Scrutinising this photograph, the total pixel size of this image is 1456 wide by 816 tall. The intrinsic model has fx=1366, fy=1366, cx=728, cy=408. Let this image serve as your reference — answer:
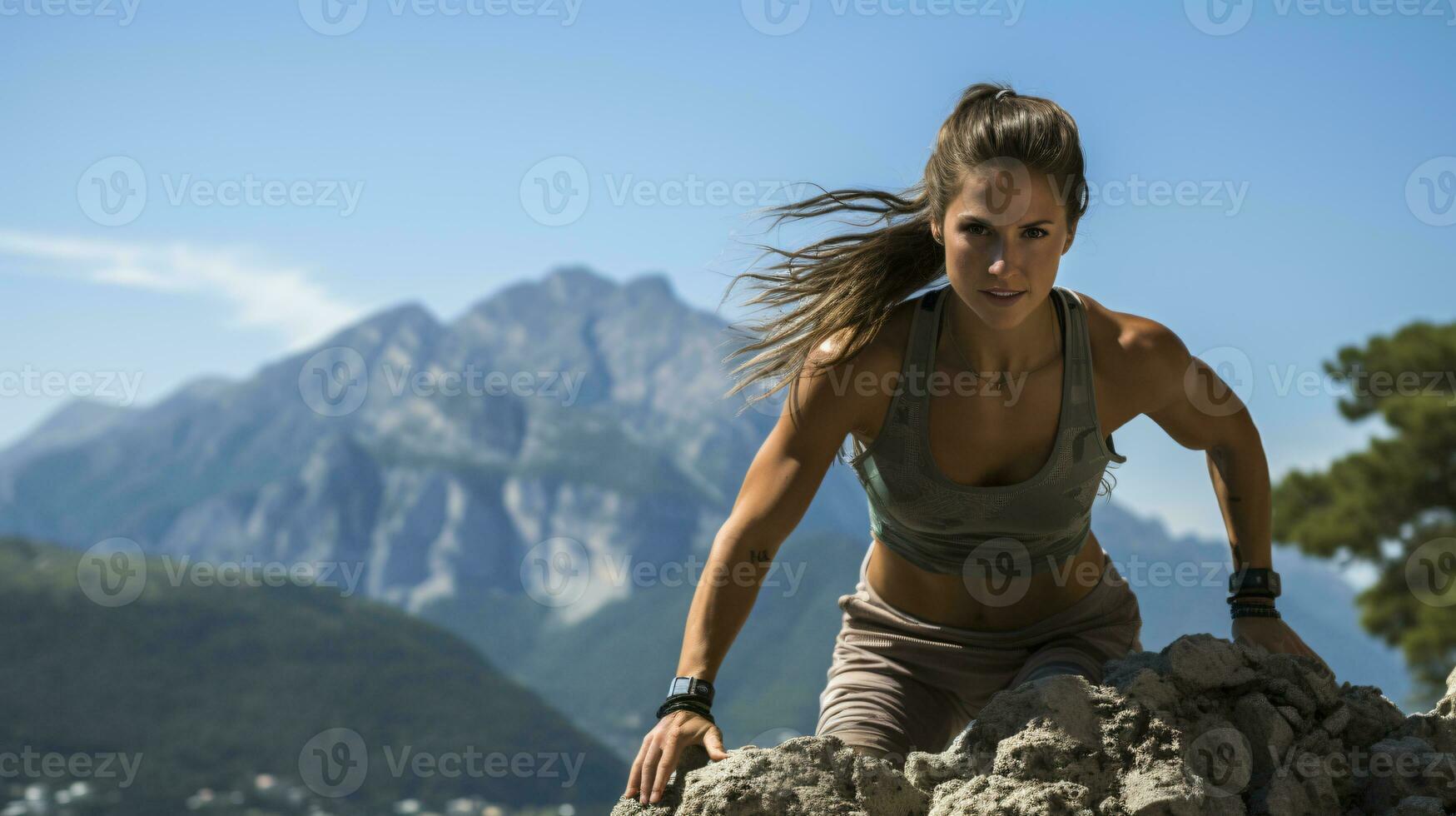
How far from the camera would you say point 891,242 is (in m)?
3.63

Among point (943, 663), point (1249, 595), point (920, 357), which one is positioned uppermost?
point (920, 357)

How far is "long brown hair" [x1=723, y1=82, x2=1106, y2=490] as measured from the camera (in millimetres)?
3227

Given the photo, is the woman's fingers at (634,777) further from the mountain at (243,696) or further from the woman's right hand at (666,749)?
the mountain at (243,696)

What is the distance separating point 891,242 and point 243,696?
3447 inches

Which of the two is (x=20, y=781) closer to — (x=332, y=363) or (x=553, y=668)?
(x=553, y=668)

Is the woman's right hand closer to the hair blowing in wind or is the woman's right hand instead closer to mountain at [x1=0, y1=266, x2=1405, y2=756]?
the hair blowing in wind

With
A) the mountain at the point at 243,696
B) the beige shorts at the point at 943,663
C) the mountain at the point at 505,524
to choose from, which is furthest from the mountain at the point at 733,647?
the beige shorts at the point at 943,663

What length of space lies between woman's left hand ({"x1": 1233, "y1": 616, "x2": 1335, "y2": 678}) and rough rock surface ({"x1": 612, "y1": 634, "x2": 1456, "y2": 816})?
0.77ft

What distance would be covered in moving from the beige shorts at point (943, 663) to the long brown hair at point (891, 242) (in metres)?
0.76

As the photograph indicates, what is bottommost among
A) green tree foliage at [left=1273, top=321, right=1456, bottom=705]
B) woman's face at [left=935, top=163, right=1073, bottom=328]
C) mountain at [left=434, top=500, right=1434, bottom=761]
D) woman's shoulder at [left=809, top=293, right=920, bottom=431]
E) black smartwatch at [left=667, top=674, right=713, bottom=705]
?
black smartwatch at [left=667, top=674, right=713, bottom=705]

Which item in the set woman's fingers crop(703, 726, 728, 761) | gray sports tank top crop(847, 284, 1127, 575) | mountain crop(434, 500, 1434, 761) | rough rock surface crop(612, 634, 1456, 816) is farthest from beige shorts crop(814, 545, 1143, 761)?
mountain crop(434, 500, 1434, 761)

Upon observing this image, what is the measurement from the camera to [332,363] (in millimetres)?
197750

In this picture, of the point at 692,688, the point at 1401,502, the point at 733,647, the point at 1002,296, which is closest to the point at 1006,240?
the point at 1002,296

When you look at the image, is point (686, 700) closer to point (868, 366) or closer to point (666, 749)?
point (666, 749)
